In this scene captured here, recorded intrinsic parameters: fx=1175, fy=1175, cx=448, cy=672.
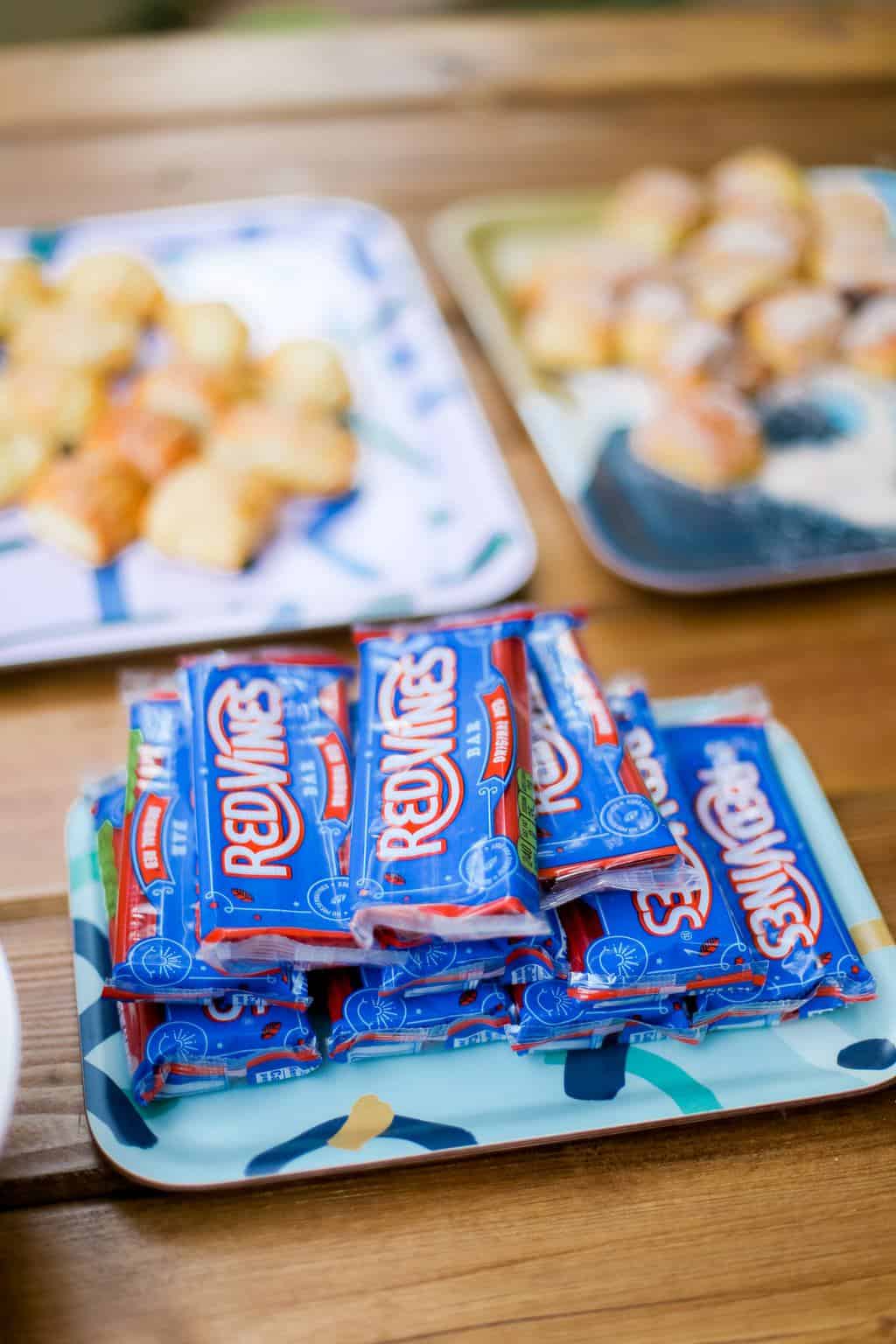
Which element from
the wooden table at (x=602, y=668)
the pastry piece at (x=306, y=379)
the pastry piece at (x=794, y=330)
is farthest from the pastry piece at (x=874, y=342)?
the pastry piece at (x=306, y=379)

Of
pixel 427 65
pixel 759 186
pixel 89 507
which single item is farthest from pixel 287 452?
pixel 427 65

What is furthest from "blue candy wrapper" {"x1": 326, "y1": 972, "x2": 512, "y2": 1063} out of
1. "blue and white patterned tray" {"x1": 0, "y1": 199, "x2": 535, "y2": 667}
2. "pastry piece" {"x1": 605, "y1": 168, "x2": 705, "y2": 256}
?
"pastry piece" {"x1": 605, "y1": 168, "x2": 705, "y2": 256}

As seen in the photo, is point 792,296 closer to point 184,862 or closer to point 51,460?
point 51,460

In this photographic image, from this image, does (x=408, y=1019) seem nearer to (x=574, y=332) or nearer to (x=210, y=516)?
(x=210, y=516)

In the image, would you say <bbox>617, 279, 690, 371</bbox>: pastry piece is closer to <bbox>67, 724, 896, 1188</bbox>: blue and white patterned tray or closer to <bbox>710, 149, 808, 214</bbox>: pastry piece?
<bbox>710, 149, 808, 214</bbox>: pastry piece

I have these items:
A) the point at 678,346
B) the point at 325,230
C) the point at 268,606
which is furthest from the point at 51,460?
the point at 678,346

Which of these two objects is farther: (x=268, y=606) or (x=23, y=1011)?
(x=268, y=606)

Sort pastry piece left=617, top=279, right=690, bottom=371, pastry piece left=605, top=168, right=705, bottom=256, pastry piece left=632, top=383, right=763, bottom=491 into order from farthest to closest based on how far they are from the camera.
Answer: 1. pastry piece left=605, top=168, right=705, bottom=256
2. pastry piece left=617, top=279, right=690, bottom=371
3. pastry piece left=632, top=383, right=763, bottom=491

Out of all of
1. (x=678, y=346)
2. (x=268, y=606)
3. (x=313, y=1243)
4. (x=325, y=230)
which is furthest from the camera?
(x=325, y=230)
